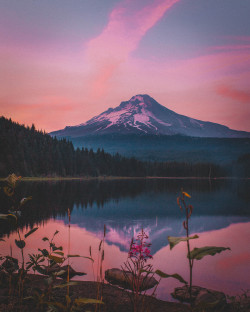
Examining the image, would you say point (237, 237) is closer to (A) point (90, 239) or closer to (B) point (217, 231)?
(B) point (217, 231)

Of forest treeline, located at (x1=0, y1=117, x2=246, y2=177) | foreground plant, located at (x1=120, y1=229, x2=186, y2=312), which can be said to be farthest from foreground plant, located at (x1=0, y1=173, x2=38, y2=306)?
forest treeline, located at (x1=0, y1=117, x2=246, y2=177)

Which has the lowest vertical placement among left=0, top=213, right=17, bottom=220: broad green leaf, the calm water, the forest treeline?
the calm water

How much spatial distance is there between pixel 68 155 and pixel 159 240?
6041 inches

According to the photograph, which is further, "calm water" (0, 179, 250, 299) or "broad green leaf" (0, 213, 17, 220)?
"calm water" (0, 179, 250, 299)

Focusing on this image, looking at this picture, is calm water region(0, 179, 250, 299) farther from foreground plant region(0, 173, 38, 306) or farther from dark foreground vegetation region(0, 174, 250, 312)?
foreground plant region(0, 173, 38, 306)

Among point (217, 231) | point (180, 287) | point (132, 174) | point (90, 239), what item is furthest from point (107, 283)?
point (132, 174)

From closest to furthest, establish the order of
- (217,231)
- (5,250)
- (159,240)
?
(5,250)
(159,240)
(217,231)

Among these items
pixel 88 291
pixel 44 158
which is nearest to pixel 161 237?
pixel 88 291

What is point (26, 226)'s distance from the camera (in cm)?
1894

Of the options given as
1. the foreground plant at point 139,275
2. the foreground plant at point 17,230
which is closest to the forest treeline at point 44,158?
the foreground plant at point 139,275

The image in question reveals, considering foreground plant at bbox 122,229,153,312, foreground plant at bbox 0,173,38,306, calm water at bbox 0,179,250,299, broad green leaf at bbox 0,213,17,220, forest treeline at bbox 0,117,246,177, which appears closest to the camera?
broad green leaf at bbox 0,213,17,220

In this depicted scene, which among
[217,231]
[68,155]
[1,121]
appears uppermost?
[1,121]

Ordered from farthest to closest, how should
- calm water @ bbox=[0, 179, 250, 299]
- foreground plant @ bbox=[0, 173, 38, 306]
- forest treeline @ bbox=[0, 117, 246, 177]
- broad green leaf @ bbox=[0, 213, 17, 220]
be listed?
forest treeline @ bbox=[0, 117, 246, 177] < calm water @ bbox=[0, 179, 250, 299] < foreground plant @ bbox=[0, 173, 38, 306] < broad green leaf @ bbox=[0, 213, 17, 220]

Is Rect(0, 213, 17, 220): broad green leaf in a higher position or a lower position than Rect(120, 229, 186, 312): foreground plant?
higher
